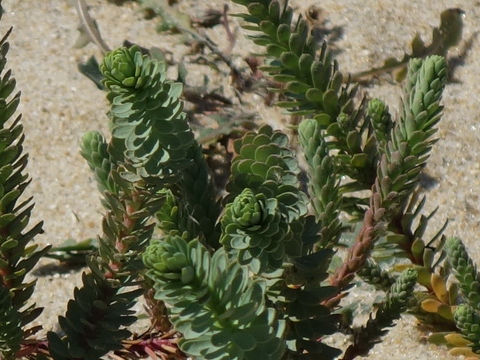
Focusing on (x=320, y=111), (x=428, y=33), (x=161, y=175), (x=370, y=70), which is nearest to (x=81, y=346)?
(x=161, y=175)

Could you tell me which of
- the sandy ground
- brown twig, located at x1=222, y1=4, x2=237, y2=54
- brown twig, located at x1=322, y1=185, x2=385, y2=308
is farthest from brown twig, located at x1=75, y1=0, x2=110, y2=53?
brown twig, located at x1=322, y1=185, x2=385, y2=308

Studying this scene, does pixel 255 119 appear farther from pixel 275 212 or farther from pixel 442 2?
pixel 275 212

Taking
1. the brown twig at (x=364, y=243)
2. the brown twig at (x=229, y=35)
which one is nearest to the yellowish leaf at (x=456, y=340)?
the brown twig at (x=364, y=243)

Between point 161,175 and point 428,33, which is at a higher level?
point 161,175

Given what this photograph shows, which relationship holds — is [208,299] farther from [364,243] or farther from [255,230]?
[364,243]

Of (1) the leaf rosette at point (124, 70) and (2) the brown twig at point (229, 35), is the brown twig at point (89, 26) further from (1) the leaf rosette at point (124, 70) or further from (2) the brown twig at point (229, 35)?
(1) the leaf rosette at point (124, 70)

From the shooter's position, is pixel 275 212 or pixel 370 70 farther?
pixel 370 70
